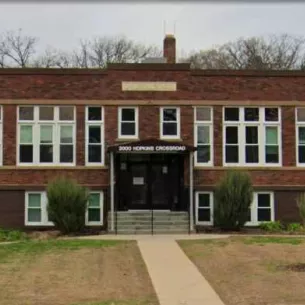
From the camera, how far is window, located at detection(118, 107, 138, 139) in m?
25.6

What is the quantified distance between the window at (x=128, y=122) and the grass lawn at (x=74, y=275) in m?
8.15

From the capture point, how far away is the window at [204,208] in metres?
25.5

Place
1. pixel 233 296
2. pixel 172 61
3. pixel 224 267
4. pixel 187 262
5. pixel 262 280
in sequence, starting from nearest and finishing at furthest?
pixel 233 296 → pixel 262 280 → pixel 224 267 → pixel 187 262 → pixel 172 61

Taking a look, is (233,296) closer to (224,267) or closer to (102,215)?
(224,267)

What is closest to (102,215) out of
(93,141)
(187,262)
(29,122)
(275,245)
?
(93,141)

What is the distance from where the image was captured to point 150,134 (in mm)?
25547

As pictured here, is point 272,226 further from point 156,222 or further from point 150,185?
point 150,185

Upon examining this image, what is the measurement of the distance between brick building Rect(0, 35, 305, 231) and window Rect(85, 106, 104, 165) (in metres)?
0.04

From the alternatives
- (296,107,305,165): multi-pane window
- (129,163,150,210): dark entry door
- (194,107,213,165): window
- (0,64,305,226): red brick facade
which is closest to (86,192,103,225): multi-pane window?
(0,64,305,226): red brick facade

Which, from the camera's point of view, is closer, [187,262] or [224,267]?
[224,267]

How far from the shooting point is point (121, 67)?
1011 inches

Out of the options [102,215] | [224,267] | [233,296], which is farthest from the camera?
[102,215]

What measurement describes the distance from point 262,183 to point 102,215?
22.9 feet

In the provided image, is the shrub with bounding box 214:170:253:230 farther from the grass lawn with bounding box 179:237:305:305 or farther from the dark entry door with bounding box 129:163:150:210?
the dark entry door with bounding box 129:163:150:210
